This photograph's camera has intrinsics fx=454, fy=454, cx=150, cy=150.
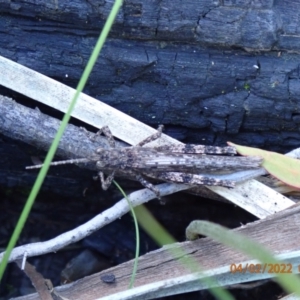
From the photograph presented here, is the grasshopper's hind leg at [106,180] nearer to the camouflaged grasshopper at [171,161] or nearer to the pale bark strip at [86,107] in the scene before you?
the camouflaged grasshopper at [171,161]

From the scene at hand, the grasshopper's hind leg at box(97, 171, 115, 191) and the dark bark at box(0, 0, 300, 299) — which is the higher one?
the dark bark at box(0, 0, 300, 299)

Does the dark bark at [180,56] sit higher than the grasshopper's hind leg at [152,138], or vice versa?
the dark bark at [180,56]

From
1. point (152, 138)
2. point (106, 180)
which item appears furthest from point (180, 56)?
point (106, 180)

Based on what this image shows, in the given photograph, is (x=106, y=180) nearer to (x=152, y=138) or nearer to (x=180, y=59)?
(x=152, y=138)

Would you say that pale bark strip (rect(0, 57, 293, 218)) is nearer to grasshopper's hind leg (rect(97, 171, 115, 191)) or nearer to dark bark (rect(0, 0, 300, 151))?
dark bark (rect(0, 0, 300, 151))

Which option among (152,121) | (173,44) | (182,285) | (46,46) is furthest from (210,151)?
(46,46)
